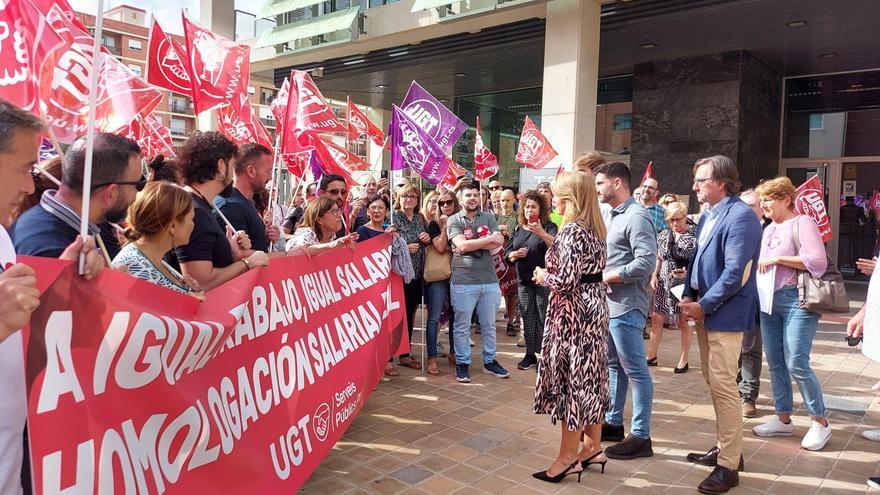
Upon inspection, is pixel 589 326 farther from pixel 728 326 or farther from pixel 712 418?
pixel 712 418

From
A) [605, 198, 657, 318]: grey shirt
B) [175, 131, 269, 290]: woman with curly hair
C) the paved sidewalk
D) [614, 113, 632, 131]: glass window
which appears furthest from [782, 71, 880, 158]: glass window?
[175, 131, 269, 290]: woman with curly hair

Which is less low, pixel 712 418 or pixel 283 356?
pixel 283 356

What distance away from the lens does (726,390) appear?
3908 mm

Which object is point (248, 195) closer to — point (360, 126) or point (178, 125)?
point (360, 126)

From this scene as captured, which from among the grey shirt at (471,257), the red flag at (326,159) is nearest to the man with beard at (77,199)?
the red flag at (326,159)

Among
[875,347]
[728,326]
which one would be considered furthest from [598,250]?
[875,347]

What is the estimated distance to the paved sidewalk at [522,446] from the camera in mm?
4020

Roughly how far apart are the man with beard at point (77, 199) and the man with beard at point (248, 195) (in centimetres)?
159

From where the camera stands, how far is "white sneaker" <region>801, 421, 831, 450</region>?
4.63 metres

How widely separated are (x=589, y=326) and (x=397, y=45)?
1227 centimetres

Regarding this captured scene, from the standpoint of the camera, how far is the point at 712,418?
5.30 metres

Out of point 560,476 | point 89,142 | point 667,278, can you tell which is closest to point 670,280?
point 667,278

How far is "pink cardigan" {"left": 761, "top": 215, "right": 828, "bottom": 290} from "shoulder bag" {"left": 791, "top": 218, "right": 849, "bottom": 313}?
0.06m

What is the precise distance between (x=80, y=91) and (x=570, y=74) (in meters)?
9.74
